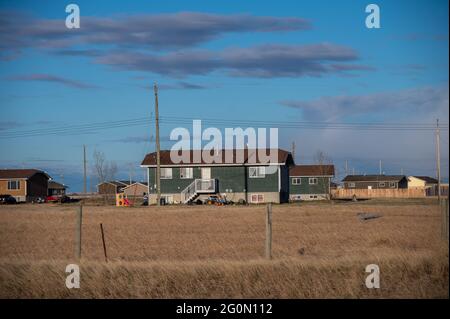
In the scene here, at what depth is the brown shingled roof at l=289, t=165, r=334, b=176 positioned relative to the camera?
309 ft

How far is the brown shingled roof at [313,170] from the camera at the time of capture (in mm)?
94312

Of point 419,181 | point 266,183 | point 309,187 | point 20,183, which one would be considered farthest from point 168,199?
point 419,181

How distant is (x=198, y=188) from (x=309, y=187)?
27672mm

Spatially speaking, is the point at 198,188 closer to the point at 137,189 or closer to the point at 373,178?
the point at 137,189

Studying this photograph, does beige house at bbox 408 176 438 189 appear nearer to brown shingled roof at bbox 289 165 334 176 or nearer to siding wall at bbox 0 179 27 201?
brown shingled roof at bbox 289 165 334 176

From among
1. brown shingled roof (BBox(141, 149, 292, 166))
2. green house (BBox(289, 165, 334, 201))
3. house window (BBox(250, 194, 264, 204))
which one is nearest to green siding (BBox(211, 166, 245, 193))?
brown shingled roof (BBox(141, 149, 292, 166))

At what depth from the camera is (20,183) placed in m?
97.2

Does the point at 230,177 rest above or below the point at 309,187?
above

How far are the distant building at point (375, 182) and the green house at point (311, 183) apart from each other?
22.4 metres

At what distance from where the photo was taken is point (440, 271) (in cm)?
1316
